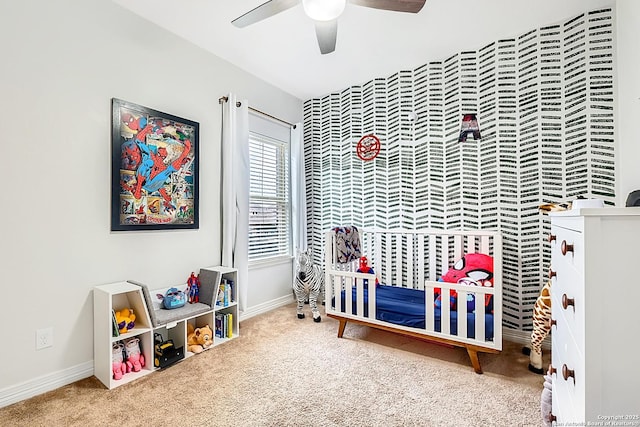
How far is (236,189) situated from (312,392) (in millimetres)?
1824

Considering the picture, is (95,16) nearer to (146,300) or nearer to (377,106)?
(146,300)

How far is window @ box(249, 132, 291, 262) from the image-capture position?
3264 millimetres

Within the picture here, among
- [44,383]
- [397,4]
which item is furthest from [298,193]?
[44,383]

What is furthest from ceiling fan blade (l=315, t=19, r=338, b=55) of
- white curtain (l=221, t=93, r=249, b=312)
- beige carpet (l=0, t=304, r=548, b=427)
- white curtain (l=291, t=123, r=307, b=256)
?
beige carpet (l=0, t=304, r=548, b=427)

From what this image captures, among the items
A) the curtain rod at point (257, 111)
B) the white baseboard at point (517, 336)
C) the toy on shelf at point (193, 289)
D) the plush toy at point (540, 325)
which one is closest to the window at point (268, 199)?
the curtain rod at point (257, 111)

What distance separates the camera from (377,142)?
10.8 ft

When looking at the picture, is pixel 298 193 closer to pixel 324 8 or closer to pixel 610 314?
pixel 324 8

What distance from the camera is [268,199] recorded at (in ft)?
11.1

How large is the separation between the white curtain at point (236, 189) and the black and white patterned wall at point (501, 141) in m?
1.15

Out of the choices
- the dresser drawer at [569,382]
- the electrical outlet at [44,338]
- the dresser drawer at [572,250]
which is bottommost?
the electrical outlet at [44,338]

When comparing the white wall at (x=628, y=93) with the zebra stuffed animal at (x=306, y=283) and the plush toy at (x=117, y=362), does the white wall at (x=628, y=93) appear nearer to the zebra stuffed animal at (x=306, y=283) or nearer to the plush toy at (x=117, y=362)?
the zebra stuffed animal at (x=306, y=283)

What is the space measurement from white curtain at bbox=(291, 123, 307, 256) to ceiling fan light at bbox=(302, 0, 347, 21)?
1890 millimetres

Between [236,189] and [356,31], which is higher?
[356,31]

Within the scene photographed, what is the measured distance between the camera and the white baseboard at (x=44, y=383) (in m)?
1.71
